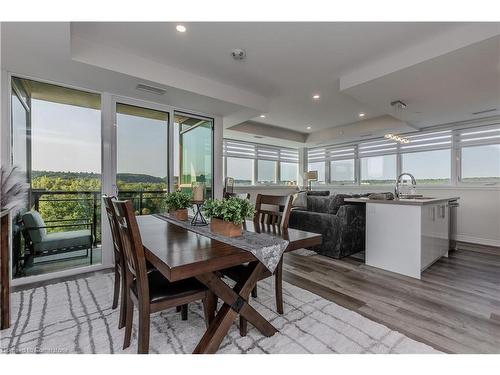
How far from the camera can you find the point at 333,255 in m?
3.52

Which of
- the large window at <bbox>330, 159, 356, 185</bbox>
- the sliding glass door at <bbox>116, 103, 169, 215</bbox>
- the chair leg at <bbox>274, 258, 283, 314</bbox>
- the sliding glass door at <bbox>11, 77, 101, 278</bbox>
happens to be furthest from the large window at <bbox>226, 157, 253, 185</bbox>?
the chair leg at <bbox>274, 258, 283, 314</bbox>

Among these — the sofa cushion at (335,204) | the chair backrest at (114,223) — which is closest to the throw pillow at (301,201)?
the sofa cushion at (335,204)

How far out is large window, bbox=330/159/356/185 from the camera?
7320 millimetres

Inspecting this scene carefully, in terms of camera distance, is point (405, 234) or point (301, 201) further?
point (301, 201)

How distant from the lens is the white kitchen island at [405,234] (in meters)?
2.85

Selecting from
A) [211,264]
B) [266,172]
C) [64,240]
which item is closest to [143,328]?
[211,264]

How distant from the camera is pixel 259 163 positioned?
24.6 feet

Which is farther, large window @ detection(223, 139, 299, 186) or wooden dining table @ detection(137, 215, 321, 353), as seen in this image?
large window @ detection(223, 139, 299, 186)

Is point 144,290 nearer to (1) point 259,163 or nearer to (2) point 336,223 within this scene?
(2) point 336,223

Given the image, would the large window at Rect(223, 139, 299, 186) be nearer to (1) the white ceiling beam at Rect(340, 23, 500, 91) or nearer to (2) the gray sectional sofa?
(2) the gray sectional sofa

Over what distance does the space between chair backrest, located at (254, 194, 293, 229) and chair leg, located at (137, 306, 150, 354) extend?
1.19 metres

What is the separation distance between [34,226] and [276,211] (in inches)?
112
